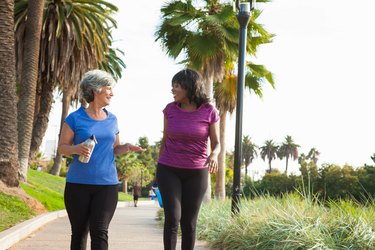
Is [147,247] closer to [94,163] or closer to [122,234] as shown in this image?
[122,234]

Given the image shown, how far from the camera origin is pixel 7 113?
13344 mm

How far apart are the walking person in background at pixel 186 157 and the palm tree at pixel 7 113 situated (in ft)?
29.7

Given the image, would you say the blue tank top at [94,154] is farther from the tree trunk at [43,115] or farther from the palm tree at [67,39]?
the tree trunk at [43,115]

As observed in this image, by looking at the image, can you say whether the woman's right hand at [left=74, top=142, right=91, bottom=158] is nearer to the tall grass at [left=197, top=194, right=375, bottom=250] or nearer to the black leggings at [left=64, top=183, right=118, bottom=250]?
the black leggings at [left=64, top=183, right=118, bottom=250]

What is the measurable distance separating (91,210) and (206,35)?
15.9 meters

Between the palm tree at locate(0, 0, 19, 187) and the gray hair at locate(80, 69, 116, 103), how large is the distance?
9.33m

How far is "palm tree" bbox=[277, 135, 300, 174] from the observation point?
13388 centimetres

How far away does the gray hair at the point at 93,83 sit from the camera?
176 inches

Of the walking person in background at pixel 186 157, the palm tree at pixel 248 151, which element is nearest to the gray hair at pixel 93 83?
the walking person in background at pixel 186 157

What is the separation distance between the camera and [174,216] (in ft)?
16.2

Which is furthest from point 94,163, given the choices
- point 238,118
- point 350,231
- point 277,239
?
point 238,118

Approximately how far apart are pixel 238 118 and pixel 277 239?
348 centimetres

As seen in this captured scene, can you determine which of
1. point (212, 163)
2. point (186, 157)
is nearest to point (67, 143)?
point (186, 157)

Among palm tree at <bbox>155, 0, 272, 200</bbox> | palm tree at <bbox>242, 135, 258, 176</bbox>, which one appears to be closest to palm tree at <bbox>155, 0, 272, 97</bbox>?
palm tree at <bbox>155, 0, 272, 200</bbox>
